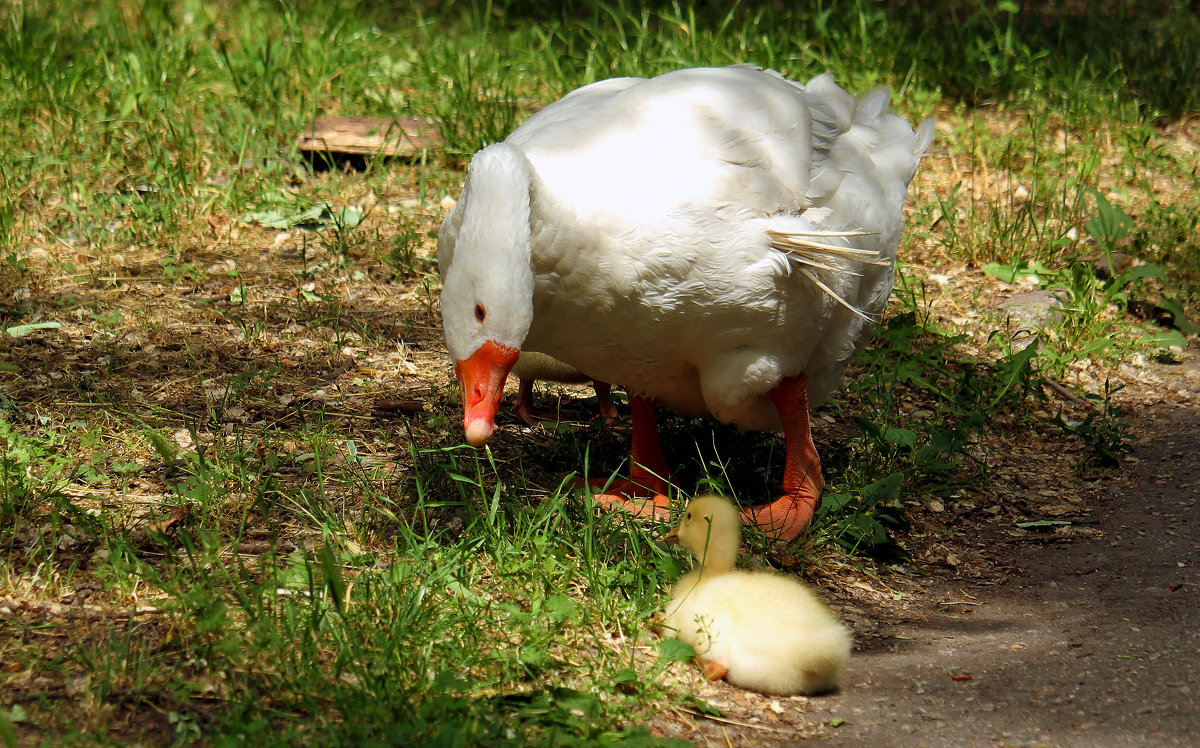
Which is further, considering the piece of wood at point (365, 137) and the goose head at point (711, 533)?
the piece of wood at point (365, 137)

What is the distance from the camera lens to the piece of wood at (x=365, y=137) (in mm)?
6039

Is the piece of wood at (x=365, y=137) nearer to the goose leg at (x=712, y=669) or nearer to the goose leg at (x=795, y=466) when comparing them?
the goose leg at (x=795, y=466)

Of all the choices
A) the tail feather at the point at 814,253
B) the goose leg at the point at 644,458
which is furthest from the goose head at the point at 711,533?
the tail feather at the point at 814,253

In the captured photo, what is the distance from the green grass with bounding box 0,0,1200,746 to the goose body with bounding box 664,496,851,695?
0.15 metres

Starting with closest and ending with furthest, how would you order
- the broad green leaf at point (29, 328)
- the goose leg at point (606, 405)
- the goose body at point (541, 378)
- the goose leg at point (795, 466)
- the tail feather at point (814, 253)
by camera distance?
the tail feather at point (814, 253), the goose leg at point (795, 466), the goose body at point (541, 378), the goose leg at point (606, 405), the broad green leaf at point (29, 328)

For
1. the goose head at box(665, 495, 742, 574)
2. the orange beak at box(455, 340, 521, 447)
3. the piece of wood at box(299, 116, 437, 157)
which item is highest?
the orange beak at box(455, 340, 521, 447)

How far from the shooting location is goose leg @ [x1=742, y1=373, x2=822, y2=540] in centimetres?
367

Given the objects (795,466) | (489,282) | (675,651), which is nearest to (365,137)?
(795,466)

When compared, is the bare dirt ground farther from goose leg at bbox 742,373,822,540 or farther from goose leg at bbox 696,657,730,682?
goose leg at bbox 742,373,822,540

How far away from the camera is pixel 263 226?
5.66 meters

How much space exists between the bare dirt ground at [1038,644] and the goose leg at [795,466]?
355mm

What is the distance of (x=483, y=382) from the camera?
9.46 feet

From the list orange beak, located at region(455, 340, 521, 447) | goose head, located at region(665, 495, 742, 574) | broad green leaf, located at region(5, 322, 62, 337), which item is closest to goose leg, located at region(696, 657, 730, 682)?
goose head, located at region(665, 495, 742, 574)

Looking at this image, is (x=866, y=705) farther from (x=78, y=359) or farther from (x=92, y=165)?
(x=92, y=165)
